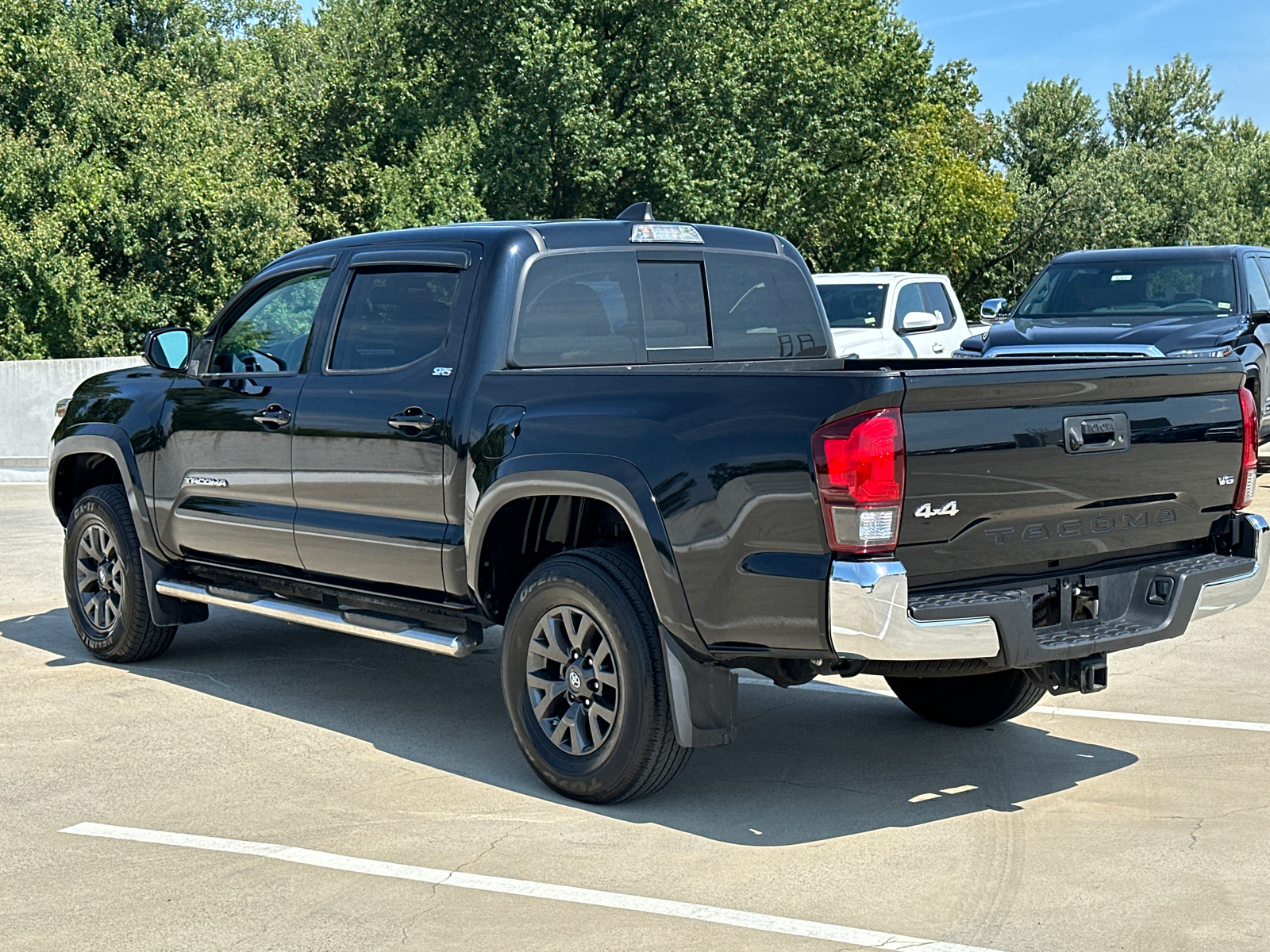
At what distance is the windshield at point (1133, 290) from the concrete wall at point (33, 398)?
12.3 m

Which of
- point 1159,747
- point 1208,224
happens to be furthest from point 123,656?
point 1208,224

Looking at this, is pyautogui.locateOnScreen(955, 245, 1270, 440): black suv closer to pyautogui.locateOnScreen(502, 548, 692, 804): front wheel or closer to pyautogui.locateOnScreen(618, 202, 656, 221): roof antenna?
pyautogui.locateOnScreen(618, 202, 656, 221): roof antenna

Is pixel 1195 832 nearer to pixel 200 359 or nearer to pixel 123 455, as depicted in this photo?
pixel 200 359

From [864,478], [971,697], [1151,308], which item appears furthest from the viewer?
[1151,308]

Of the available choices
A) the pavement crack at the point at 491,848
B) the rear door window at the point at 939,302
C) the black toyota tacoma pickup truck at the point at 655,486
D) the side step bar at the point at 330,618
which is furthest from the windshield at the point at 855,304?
the pavement crack at the point at 491,848

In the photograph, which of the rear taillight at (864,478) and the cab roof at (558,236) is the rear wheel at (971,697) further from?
the cab roof at (558,236)

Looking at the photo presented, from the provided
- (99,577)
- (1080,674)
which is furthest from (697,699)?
(99,577)

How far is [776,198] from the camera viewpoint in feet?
116

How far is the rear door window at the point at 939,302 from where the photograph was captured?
57.9 ft

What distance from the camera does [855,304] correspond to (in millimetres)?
16922

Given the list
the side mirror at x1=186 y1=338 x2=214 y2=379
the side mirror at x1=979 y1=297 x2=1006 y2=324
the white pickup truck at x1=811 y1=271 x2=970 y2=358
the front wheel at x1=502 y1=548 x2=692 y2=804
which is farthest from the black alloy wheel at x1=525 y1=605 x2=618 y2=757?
the white pickup truck at x1=811 y1=271 x2=970 y2=358

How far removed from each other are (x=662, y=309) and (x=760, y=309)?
603mm

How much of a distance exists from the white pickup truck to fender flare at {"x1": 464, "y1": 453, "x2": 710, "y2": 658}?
418 inches

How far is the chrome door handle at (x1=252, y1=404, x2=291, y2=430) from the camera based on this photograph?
6465mm
